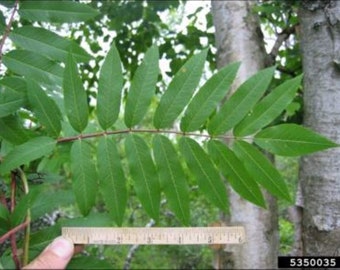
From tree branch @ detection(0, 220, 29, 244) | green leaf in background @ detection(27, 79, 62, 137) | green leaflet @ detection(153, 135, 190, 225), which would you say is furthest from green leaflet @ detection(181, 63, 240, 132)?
tree branch @ detection(0, 220, 29, 244)

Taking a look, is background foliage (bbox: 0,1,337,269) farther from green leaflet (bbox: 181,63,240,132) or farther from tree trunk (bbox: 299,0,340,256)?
tree trunk (bbox: 299,0,340,256)

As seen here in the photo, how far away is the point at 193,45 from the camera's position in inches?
88.8

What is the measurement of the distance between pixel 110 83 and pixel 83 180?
238 millimetres

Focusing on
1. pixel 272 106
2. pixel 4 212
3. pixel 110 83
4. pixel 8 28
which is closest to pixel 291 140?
pixel 272 106

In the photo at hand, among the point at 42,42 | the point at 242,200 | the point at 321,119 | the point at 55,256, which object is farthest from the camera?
the point at 242,200

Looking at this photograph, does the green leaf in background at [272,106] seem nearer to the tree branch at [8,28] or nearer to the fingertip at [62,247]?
the fingertip at [62,247]

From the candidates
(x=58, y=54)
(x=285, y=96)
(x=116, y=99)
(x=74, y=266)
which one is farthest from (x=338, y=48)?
(x=74, y=266)

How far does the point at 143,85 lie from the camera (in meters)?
1.00

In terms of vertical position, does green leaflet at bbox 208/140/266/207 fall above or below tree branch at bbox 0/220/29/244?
above

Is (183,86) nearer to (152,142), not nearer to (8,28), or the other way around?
(152,142)

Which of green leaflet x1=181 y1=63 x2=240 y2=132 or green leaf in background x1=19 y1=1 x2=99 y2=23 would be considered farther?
green leaf in background x1=19 y1=1 x2=99 y2=23

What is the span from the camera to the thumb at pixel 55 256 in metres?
0.78

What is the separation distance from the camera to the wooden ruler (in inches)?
40.6

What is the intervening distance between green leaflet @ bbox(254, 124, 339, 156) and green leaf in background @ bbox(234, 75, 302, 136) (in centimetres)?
3
